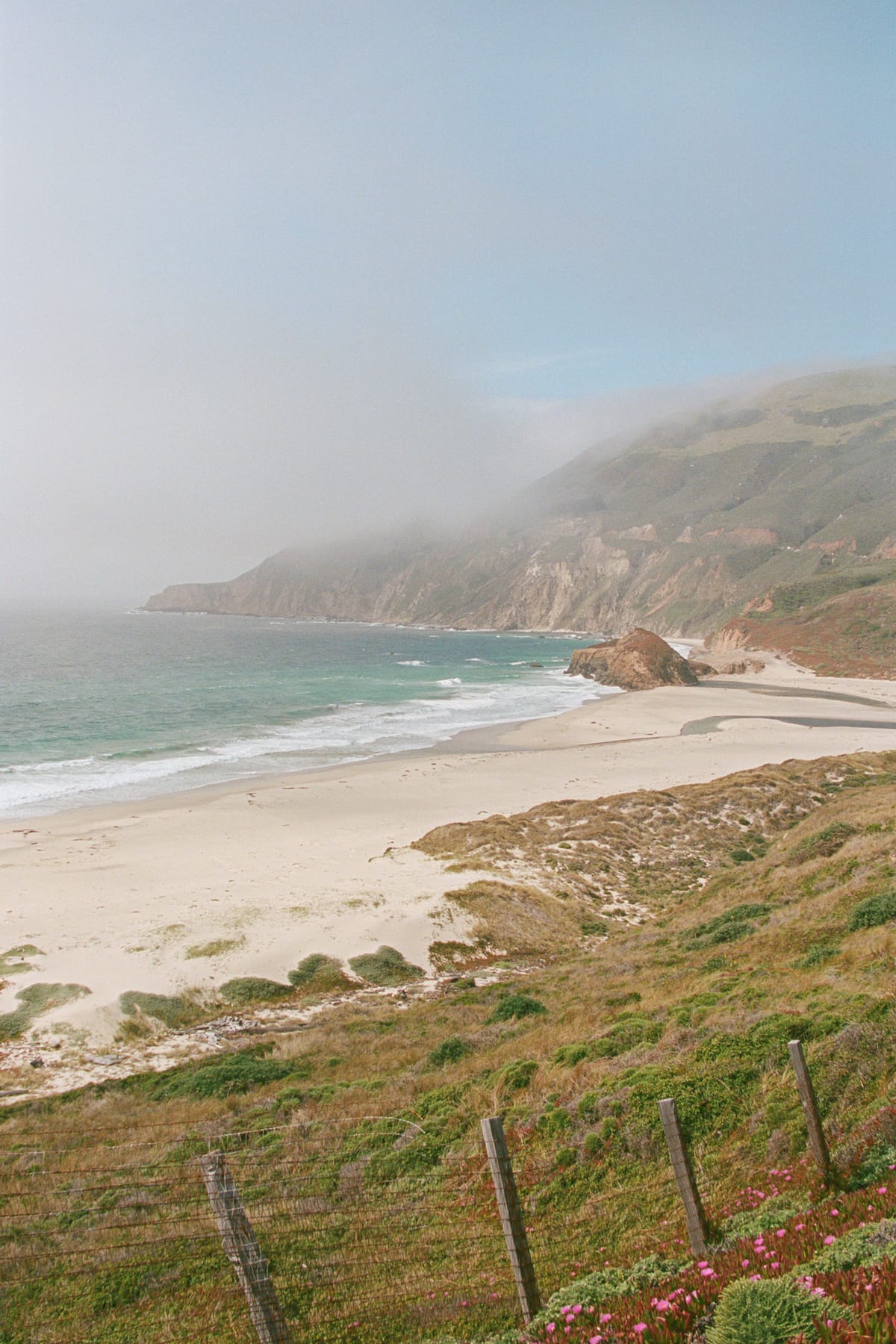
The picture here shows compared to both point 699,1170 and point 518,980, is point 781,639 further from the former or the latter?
point 699,1170

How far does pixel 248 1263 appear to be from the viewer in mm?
4672

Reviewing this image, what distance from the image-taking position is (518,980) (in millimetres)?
17109

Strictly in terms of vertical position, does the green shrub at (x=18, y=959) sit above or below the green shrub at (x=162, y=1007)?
above

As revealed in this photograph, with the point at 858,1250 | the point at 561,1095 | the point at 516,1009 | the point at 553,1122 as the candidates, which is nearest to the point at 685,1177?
the point at 858,1250

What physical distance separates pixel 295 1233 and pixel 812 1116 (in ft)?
17.1

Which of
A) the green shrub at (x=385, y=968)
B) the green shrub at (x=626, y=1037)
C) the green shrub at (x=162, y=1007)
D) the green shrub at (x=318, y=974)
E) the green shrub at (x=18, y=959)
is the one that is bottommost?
the green shrub at (x=385, y=968)

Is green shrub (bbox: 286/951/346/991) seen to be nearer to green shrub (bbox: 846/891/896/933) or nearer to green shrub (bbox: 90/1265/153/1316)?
green shrub (bbox: 90/1265/153/1316)

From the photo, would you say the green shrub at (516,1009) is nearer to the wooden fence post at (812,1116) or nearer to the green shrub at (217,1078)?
the green shrub at (217,1078)

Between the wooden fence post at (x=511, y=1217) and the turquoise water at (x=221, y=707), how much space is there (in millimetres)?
37049

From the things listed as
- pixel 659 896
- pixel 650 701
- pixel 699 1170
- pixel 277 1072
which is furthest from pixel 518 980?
pixel 650 701

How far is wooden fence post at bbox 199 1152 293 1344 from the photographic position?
182 inches

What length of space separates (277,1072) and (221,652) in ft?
399

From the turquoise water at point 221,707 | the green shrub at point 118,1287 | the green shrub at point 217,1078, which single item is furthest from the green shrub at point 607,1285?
the turquoise water at point 221,707

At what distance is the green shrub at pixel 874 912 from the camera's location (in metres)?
12.5
